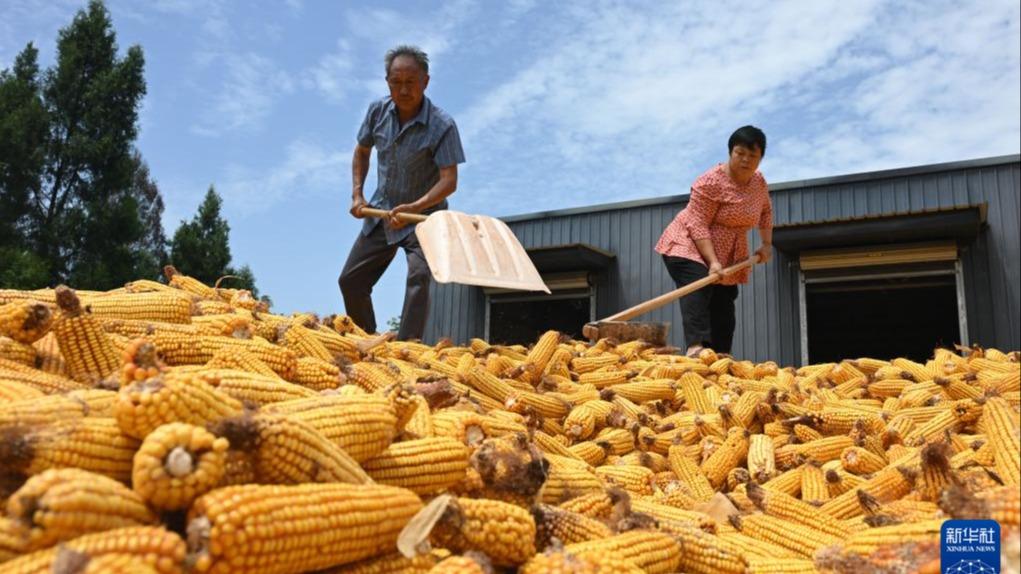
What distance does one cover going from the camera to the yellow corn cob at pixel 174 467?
158cm

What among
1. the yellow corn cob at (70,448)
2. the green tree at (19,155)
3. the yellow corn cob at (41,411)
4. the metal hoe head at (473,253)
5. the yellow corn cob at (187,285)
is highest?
the green tree at (19,155)

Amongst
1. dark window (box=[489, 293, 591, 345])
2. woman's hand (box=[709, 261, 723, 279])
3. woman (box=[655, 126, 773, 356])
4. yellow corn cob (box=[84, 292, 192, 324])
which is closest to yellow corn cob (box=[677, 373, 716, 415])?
woman (box=[655, 126, 773, 356])

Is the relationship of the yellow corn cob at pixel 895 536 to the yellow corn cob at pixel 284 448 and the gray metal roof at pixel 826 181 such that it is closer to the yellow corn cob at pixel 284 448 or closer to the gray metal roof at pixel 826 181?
the yellow corn cob at pixel 284 448

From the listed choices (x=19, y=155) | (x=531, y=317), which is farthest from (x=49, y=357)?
(x=19, y=155)

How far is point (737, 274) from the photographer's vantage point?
852cm

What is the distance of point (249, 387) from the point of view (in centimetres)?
232

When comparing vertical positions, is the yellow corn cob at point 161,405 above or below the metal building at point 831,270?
below

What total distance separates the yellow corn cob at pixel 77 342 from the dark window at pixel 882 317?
12.0 meters

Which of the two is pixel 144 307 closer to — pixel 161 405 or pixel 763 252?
pixel 161 405

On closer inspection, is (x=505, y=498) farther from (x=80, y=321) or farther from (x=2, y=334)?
(x=2, y=334)

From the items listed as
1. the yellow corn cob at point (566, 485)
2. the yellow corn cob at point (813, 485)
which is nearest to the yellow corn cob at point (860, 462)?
the yellow corn cob at point (813, 485)

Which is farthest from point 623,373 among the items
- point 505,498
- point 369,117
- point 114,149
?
point 114,149

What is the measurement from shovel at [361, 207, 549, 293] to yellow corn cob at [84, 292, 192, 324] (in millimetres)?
2067

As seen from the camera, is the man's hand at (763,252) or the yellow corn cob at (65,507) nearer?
the yellow corn cob at (65,507)
